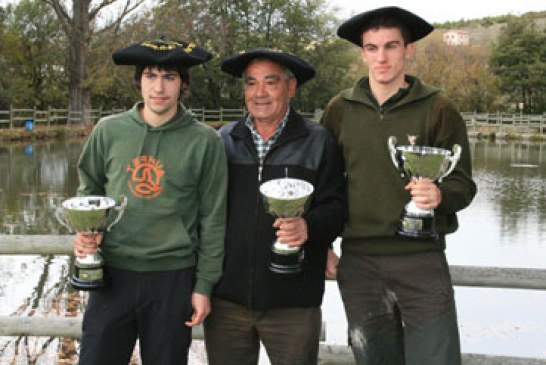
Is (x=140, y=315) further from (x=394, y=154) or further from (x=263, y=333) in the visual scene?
(x=394, y=154)

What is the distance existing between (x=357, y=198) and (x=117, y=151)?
3.17 feet

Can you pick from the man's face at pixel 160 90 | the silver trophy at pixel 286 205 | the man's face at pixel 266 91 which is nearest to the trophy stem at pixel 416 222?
the silver trophy at pixel 286 205

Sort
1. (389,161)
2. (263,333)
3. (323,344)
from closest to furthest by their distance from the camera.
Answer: (389,161) → (263,333) → (323,344)

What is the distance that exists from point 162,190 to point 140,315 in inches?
19.8

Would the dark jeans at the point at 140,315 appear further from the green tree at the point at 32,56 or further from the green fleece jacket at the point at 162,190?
the green tree at the point at 32,56

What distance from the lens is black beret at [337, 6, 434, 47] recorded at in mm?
2795

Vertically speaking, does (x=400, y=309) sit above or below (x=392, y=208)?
below

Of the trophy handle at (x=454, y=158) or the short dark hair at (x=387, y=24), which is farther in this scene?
the short dark hair at (x=387, y=24)

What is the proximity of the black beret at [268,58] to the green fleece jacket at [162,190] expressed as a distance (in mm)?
307

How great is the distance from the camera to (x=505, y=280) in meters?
3.45

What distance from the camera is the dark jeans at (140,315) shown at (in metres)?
2.81

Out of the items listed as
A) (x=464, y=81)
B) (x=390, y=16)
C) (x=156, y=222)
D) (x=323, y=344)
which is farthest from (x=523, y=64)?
(x=156, y=222)

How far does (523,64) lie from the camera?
151 feet

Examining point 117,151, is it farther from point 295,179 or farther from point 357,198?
point 357,198
